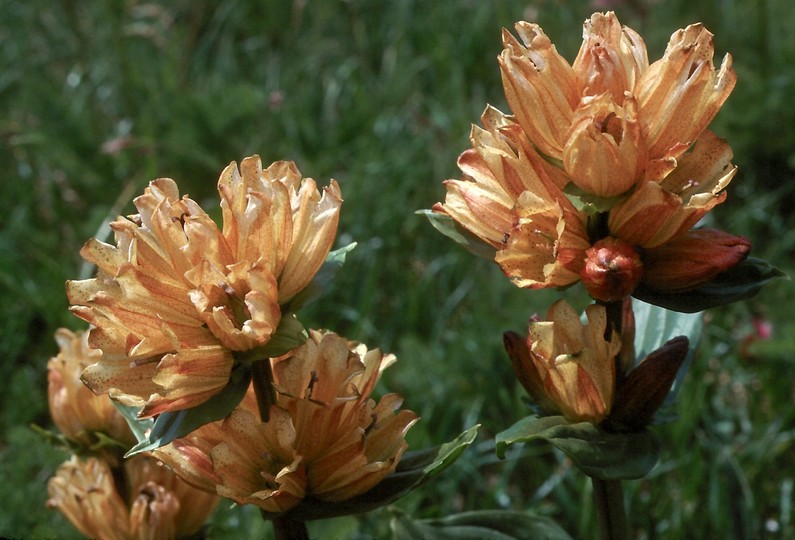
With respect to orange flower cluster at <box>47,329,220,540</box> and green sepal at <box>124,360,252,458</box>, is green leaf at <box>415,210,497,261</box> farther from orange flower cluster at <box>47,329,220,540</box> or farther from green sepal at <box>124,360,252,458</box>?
orange flower cluster at <box>47,329,220,540</box>

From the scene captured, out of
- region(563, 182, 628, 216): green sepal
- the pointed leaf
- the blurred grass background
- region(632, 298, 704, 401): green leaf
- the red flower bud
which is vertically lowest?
the blurred grass background

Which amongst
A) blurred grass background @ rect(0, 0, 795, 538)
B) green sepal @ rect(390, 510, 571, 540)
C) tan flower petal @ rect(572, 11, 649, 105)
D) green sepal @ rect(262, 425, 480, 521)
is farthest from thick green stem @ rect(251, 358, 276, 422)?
blurred grass background @ rect(0, 0, 795, 538)

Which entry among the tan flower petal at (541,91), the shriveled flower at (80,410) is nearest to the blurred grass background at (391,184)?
the shriveled flower at (80,410)

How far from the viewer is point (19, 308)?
9.37 ft

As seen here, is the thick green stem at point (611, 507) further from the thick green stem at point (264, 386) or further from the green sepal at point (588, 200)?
the thick green stem at point (264, 386)

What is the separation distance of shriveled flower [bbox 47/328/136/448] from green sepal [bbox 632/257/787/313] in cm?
87

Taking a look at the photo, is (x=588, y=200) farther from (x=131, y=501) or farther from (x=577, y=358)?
(x=131, y=501)

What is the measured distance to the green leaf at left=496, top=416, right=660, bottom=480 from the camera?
1.24 m

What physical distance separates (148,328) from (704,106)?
2.41 feet

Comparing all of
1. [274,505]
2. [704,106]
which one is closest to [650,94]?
[704,106]

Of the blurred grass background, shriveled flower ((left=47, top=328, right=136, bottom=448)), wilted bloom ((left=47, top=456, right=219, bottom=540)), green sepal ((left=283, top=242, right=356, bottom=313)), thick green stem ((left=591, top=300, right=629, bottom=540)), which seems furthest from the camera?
the blurred grass background

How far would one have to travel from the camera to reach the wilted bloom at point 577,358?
127 centimetres

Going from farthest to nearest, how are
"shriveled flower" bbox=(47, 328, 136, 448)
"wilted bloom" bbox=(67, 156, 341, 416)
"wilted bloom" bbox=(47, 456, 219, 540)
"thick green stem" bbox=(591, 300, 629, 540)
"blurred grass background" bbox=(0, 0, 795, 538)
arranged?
1. "blurred grass background" bbox=(0, 0, 795, 538)
2. "shriveled flower" bbox=(47, 328, 136, 448)
3. "wilted bloom" bbox=(47, 456, 219, 540)
4. "thick green stem" bbox=(591, 300, 629, 540)
5. "wilted bloom" bbox=(67, 156, 341, 416)

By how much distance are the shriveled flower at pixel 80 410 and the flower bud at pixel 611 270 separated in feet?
2.74
